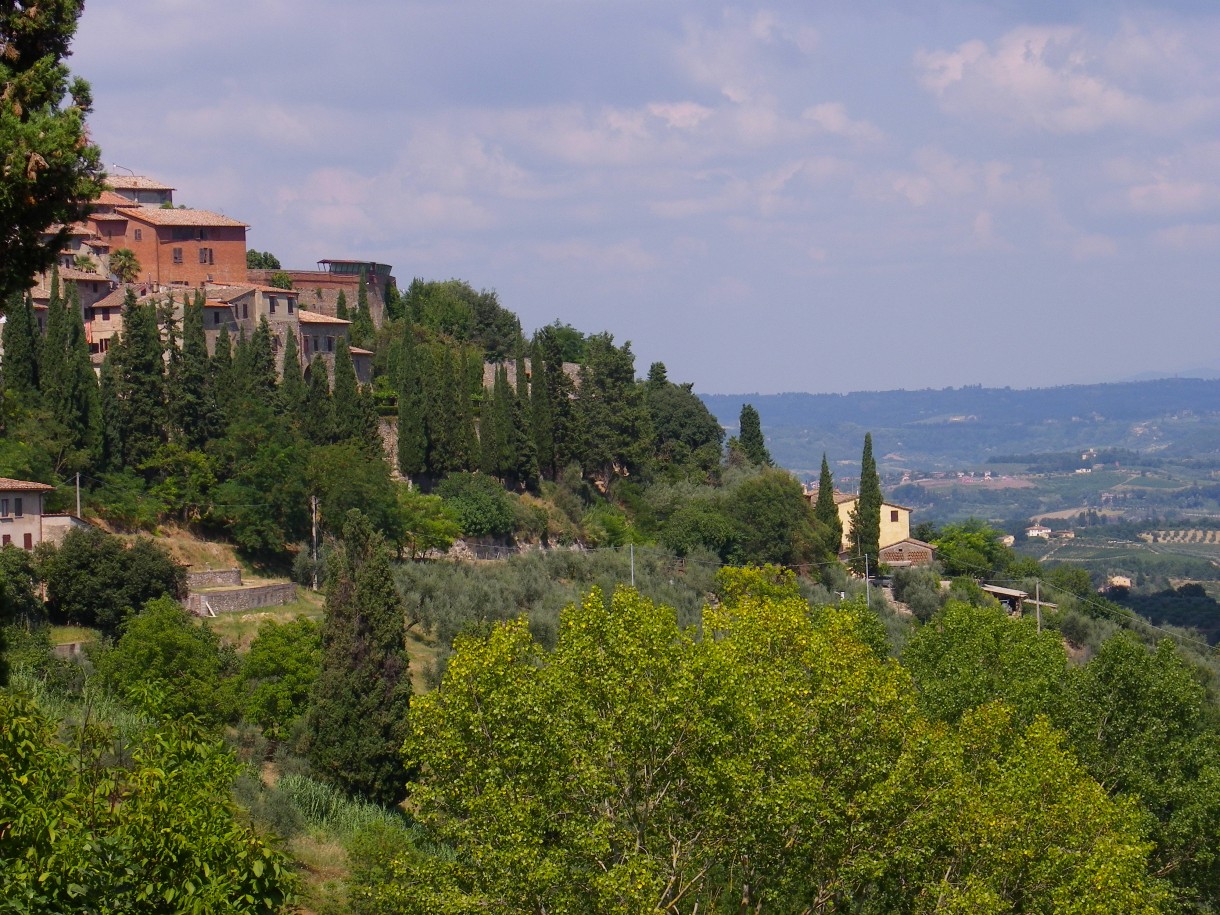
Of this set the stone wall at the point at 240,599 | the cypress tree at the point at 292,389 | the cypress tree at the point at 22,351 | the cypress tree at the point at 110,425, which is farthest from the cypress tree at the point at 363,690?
the cypress tree at the point at 292,389

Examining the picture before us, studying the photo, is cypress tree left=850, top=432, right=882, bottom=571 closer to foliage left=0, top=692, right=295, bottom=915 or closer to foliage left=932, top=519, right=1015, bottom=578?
foliage left=932, top=519, right=1015, bottom=578

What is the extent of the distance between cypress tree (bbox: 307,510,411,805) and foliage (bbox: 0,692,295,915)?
20.1 metres

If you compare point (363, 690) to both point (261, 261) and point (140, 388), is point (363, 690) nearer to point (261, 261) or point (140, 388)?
point (140, 388)

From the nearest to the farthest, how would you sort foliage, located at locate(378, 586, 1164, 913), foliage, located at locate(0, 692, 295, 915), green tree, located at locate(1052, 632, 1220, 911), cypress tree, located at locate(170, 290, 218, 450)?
foliage, located at locate(0, 692, 295, 915) < foliage, located at locate(378, 586, 1164, 913) < green tree, located at locate(1052, 632, 1220, 911) < cypress tree, located at locate(170, 290, 218, 450)

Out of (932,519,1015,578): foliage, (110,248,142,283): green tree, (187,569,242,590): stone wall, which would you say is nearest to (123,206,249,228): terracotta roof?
(110,248,142,283): green tree

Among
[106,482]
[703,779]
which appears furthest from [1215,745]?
[106,482]

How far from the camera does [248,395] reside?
53.3 metres

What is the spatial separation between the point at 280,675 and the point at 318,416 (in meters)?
19.6

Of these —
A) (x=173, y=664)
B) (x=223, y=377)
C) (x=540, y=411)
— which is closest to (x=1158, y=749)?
(x=173, y=664)

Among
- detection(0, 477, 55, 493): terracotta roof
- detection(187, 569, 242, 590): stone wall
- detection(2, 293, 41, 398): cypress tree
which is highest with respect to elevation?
detection(2, 293, 41, 398): cypress tree

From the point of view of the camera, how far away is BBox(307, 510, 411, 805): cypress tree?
106ft

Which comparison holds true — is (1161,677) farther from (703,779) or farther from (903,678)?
(703,779)

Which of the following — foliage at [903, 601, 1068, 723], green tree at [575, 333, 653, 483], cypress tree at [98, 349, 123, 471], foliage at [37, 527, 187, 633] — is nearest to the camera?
foliage at [903, 601, 1068, 723]

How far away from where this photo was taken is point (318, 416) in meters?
55.2
